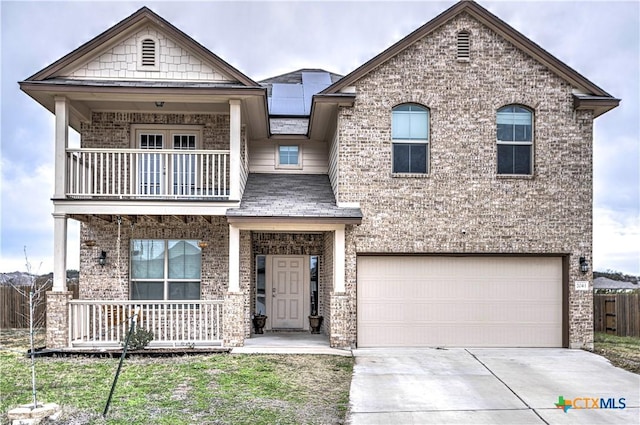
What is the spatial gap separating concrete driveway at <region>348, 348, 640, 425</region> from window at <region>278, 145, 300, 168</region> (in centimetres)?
583

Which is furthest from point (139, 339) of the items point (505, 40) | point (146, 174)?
point (505, 40)

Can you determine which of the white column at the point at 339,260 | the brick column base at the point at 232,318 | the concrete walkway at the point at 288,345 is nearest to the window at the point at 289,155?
the white column at the point at 339,260

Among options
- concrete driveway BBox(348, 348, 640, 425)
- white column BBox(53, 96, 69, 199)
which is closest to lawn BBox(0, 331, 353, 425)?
concrete driveway BBox(348, 348, 640, 425)

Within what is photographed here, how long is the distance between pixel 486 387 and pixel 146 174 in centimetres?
922

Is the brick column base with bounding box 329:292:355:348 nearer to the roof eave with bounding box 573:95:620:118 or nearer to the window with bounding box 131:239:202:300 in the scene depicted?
the window with bounding box 131:239:202:300

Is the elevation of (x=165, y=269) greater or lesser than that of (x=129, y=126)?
lesser

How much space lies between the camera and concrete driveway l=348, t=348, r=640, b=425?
25.6 feet

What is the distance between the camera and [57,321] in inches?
476

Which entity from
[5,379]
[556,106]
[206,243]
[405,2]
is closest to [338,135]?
[206,243]

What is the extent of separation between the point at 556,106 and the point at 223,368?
964cm

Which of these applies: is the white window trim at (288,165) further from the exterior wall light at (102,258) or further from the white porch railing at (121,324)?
the exterior wall light at (102,258)

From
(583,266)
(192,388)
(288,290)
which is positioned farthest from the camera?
(288,290)

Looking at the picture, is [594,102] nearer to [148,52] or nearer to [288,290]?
[288,290]

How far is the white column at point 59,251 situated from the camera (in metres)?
12.2
